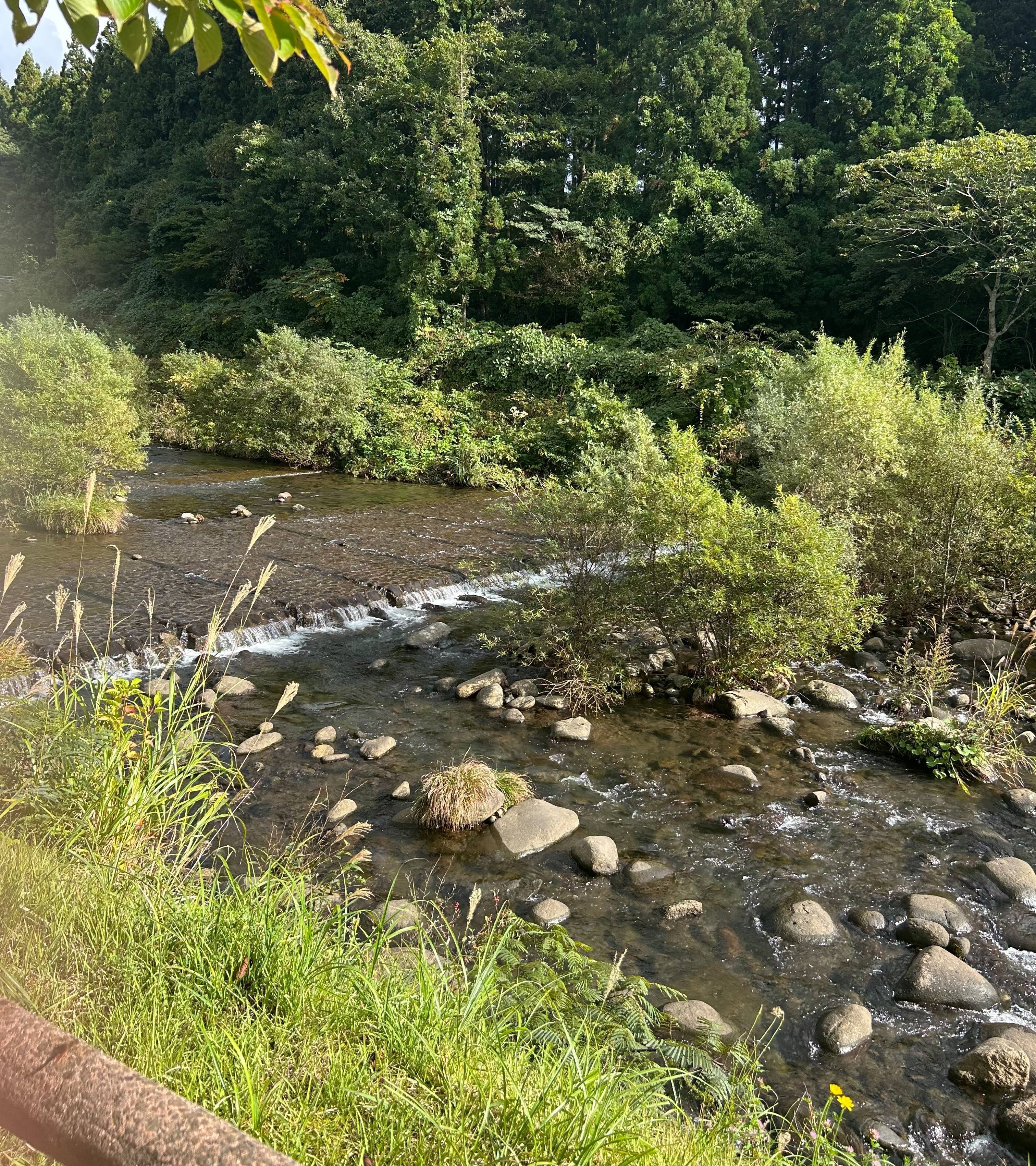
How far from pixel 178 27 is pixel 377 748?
591cm

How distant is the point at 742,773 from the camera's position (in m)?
6.65

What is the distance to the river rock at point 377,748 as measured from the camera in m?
6.75

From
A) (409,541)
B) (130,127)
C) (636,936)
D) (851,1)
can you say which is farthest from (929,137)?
(130,127)

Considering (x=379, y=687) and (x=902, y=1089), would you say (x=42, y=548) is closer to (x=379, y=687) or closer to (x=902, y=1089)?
(x=379, y=687)

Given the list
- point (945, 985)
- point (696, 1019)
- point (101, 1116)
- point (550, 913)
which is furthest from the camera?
point (550, 913)

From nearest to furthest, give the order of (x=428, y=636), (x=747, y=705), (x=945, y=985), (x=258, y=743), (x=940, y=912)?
1. (x=945, y=985)
2. (x=940, y=912)
3. (x=258, y=743)
4. (x=747, y=705)
5. (x=428, y=636)

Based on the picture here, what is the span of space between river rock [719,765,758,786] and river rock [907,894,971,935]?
1.66 m

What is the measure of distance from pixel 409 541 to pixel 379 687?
5.72 m

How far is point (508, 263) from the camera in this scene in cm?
2931

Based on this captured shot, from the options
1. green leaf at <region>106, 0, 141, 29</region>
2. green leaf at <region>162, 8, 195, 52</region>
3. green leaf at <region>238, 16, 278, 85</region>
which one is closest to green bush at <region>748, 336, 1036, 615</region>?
green leaf at <region>238, 16, 278, 85</region>

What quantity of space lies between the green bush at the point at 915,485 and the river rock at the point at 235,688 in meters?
6.63

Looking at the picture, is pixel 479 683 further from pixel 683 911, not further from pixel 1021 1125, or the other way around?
pixel 1021 1125

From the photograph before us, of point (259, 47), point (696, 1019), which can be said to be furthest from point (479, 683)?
point (259, 47)

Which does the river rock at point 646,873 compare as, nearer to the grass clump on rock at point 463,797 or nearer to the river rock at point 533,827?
the river rock at point 533,827
